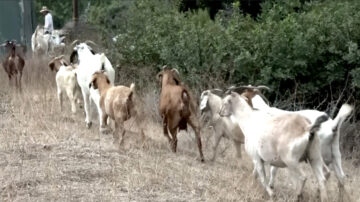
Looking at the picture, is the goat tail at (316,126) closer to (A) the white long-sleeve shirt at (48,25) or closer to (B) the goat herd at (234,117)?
(B) the goat herd at (234,117)

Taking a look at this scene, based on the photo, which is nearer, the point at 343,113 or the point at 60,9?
the point at 343,113

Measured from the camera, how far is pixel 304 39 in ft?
44.8

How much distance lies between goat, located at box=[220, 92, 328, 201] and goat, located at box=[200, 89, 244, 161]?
161cm

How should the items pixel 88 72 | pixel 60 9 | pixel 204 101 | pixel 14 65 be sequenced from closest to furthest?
pixel 204 101 < pixel 88 72 < pixel 14 65 < pixel 60 9

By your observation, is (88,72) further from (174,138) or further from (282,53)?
(282,53)

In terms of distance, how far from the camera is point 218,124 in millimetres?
11156

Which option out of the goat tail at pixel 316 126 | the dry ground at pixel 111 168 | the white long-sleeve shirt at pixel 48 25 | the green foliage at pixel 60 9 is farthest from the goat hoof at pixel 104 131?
the green foliage at pixel 60 9

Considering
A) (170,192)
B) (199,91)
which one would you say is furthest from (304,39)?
(170,192)

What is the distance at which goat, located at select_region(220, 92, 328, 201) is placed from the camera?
8.28 metres

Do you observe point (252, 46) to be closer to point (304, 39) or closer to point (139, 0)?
point (304, 39)

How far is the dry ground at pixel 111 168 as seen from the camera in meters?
8.34

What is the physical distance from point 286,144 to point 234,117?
62.3 inches

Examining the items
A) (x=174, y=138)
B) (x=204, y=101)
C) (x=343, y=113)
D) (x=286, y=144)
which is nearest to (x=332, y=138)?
(x=343, y=113)

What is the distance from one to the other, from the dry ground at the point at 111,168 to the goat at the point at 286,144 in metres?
0.45
